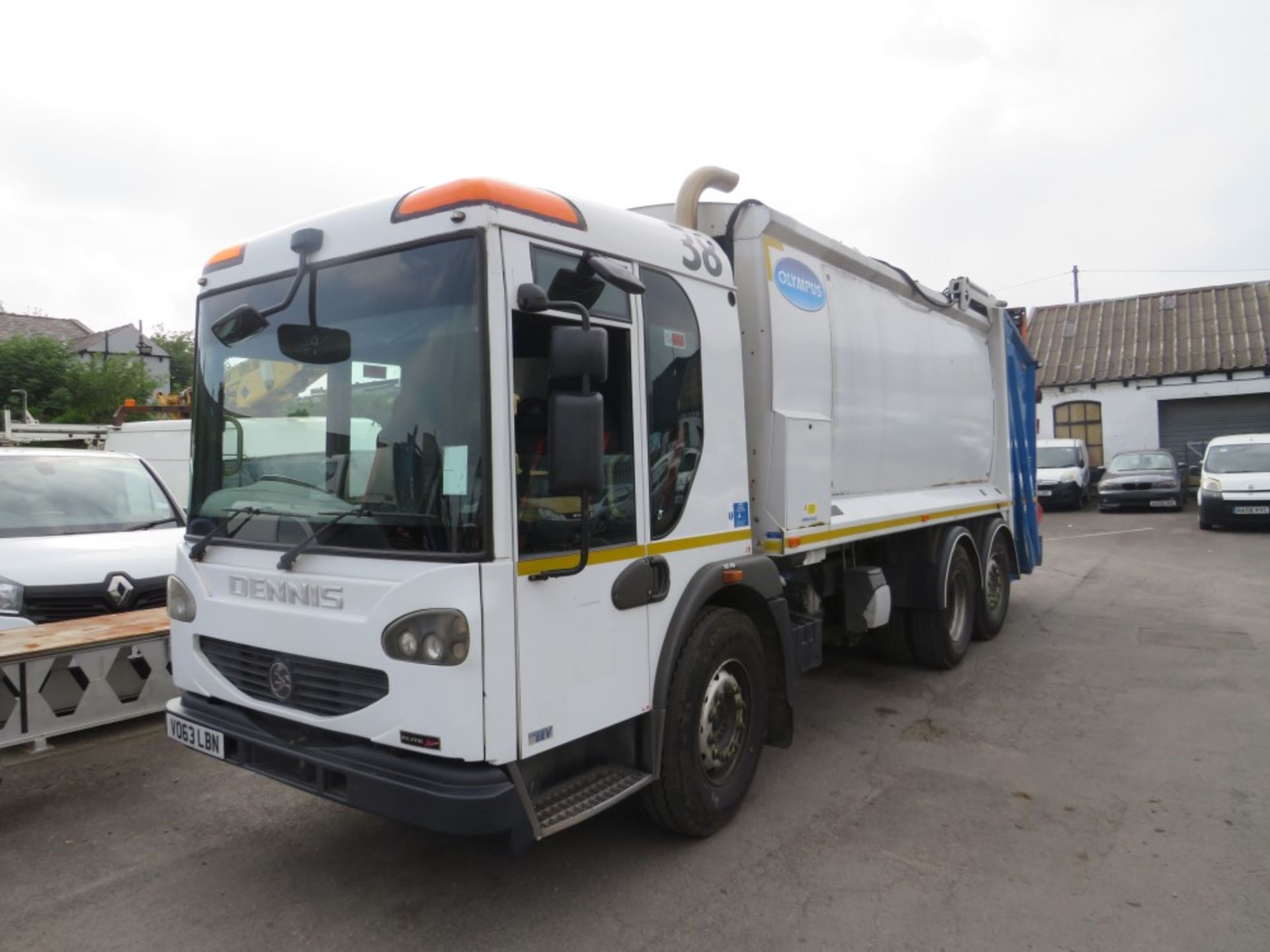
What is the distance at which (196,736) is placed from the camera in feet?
11.4

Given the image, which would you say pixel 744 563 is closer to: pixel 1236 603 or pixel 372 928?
pixel 372 928

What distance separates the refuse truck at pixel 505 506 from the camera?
2781mm

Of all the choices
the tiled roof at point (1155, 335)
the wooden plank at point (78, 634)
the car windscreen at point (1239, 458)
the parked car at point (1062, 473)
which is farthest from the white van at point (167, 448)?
the tiled roof at point (1155, 335)

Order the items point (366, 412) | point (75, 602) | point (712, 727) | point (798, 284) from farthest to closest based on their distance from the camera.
Result: point (75, 602), point (798, 284), point (712, 727), point (366, 412)

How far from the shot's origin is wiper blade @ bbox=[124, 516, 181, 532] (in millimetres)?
6102

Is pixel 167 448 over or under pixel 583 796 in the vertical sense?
over

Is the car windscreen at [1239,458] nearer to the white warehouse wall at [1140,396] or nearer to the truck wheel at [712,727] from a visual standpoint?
the white warehouse wall at [1140,396]

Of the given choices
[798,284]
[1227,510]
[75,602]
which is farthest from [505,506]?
[1227,510]

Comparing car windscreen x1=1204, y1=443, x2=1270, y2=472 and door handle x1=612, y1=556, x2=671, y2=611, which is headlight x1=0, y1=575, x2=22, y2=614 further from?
car windscreen x1=1204, y1=443, x2=1270, y2=472

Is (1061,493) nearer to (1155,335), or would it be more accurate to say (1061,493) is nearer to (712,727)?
(1155,335)

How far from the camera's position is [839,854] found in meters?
3.68

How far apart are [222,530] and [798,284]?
312 centimetres

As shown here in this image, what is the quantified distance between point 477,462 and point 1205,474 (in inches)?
693

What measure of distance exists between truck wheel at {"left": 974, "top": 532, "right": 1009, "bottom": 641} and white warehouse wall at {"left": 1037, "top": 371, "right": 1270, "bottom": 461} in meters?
17.8
